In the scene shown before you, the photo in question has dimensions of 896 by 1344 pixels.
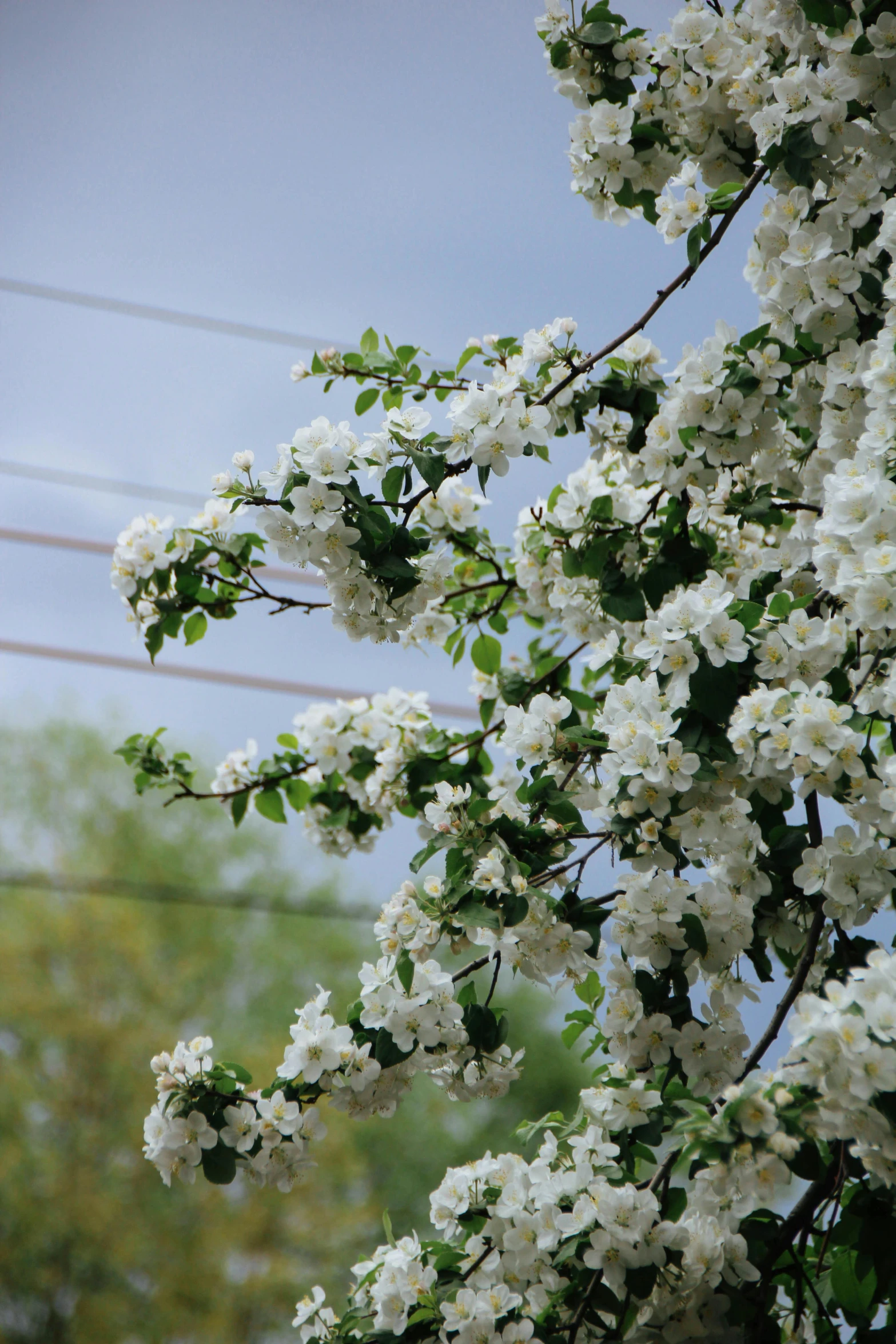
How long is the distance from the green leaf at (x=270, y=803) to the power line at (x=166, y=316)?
154 centimetres

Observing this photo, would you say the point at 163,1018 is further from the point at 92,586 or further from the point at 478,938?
the point at 478,938

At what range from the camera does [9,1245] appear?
8.50ft

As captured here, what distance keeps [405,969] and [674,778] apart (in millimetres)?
303

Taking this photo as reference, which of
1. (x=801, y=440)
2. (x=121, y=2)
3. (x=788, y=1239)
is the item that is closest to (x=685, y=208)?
(x=801, y=440)

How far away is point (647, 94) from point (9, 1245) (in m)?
2.82

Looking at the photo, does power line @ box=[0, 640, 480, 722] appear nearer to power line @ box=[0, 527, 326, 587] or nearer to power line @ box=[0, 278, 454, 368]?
power line @ box=[0, 527, 326, 587]

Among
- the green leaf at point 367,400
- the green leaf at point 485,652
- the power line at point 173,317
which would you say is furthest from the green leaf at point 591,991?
the power line at point 173,317

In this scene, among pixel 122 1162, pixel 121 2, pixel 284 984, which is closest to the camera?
pixel 121 2

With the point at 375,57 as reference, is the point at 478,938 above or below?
below

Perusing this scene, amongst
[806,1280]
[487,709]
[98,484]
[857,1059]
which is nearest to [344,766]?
[487,709]

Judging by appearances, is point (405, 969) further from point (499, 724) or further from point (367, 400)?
A: point (367, 400)

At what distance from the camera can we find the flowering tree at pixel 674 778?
0.80 m

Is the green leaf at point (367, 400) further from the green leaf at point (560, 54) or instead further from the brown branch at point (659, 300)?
the green leaf at point (560, 54)

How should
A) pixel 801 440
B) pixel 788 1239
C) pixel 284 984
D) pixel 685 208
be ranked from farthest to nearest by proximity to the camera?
pixel 284 984 → pixel 801 440 → pixel 685 208 → pixel 788 1239
